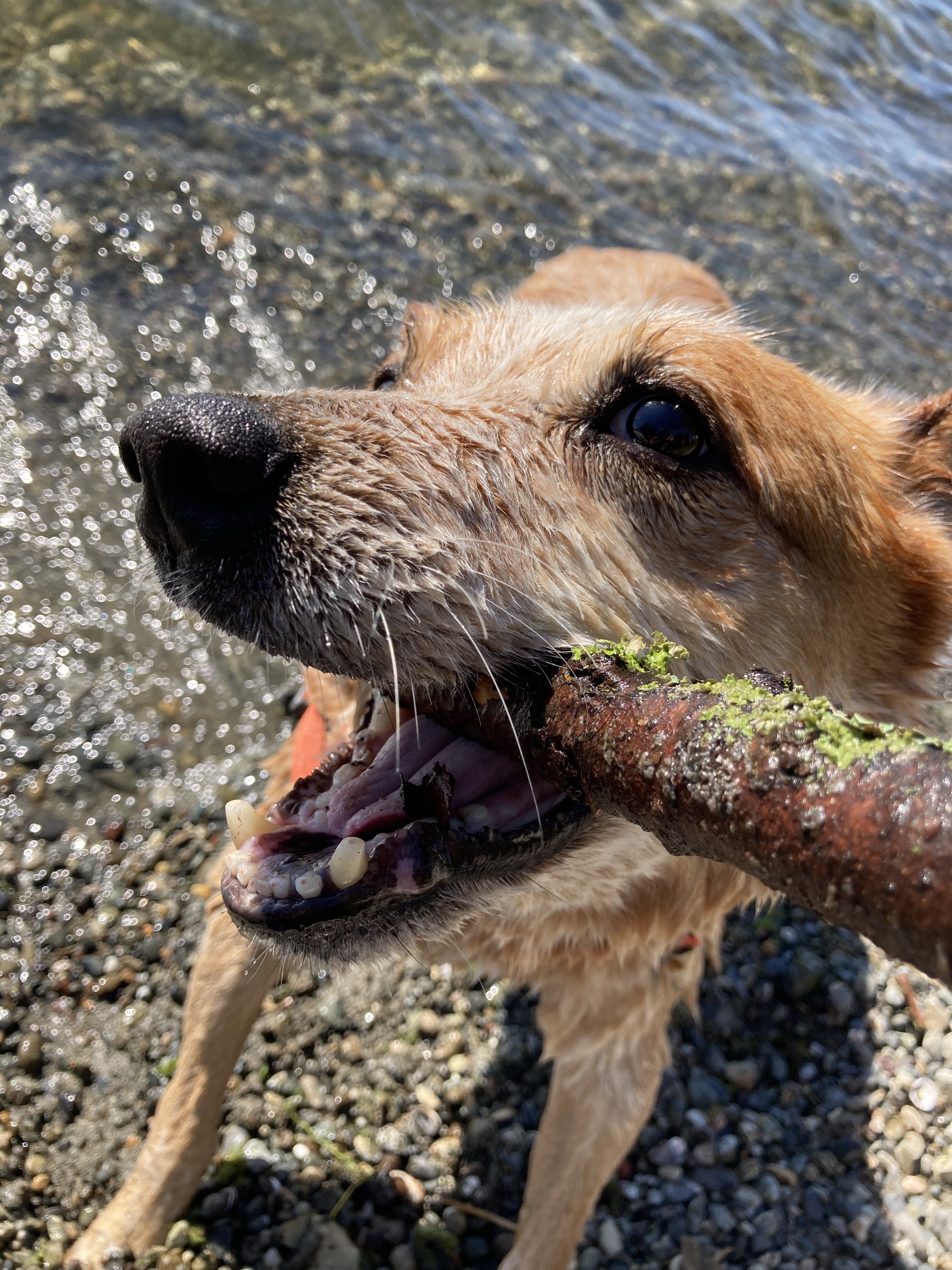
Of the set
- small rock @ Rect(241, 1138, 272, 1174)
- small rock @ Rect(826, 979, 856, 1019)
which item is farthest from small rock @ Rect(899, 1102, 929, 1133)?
small rock @ Rect(241, 1138, 272, 1174)

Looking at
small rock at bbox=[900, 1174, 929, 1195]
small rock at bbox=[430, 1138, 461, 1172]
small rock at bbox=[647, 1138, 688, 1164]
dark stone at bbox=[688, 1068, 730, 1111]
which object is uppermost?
small rock at bbox=[900, 1174, 929, 1195]

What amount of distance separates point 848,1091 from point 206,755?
9.98 ft

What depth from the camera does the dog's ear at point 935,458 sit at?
120 inches

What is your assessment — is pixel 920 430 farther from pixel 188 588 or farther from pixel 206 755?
pixel 206 755

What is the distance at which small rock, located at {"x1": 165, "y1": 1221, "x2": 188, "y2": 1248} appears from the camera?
2.87m

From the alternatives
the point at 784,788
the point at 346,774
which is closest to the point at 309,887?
the point at 346,774

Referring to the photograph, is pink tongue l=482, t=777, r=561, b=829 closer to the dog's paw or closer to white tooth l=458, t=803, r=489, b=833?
white tooth l=458, t=803, r=489, b=833

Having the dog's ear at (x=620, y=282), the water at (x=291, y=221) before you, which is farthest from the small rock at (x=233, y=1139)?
the dog's ear at (x=620, y=282)

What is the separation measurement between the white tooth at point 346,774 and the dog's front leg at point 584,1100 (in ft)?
4.09

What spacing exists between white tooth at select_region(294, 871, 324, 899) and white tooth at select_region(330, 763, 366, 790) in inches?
14.5

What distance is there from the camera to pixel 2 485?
4.74 m

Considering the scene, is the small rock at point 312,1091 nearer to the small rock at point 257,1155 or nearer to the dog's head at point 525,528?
the small rock at point 257,1155

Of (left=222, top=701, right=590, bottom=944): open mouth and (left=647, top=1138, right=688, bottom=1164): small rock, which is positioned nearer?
(left=222, top=701, right=590, bottom=944): open mouth

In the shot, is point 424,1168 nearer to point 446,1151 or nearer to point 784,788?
point 446,1151
